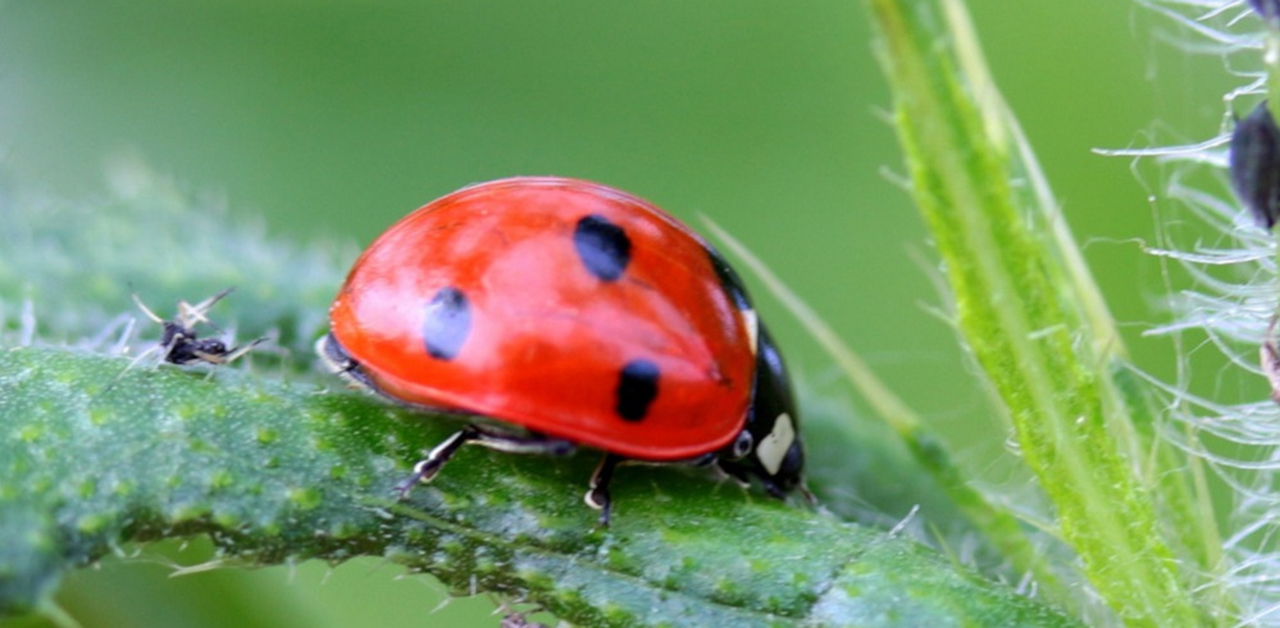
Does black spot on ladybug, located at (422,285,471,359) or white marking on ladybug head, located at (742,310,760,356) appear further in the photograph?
white marking on ladybug head, located at (742,310,760,356)

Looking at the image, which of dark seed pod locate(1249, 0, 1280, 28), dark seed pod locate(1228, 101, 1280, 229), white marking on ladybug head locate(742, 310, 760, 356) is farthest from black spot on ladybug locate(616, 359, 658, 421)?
dark seed pod locate(1249, 0, 1280, 28)

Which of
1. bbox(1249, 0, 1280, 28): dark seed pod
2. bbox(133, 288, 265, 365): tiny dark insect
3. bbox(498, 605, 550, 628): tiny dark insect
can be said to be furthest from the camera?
bbox(133, 288, 265, 365): tiny dark insect

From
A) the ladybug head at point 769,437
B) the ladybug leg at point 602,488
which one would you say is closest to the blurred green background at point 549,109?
the ladybug head at point 769,437

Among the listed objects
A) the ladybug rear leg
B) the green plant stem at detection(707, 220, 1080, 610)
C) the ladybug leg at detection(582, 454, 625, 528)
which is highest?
the ladybug rear leg

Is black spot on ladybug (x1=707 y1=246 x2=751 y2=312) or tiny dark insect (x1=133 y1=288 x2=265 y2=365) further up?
tiny dark insect (x1=133 y1=288 x2=265 y2=365)

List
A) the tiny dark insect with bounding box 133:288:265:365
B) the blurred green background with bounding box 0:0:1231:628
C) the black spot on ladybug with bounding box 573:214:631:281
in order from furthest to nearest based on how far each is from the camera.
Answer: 1. the blurred green background with bounding box 0:0:1231:628
2. the black spot on ladybug with bounding box 573:214:631:281
3. the tiny dark insect with bounding box 133:288:265:365

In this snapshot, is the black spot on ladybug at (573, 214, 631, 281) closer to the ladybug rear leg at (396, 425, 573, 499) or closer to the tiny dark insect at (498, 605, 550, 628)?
the ladybug rear leg at (396, 425, 573, 499)
